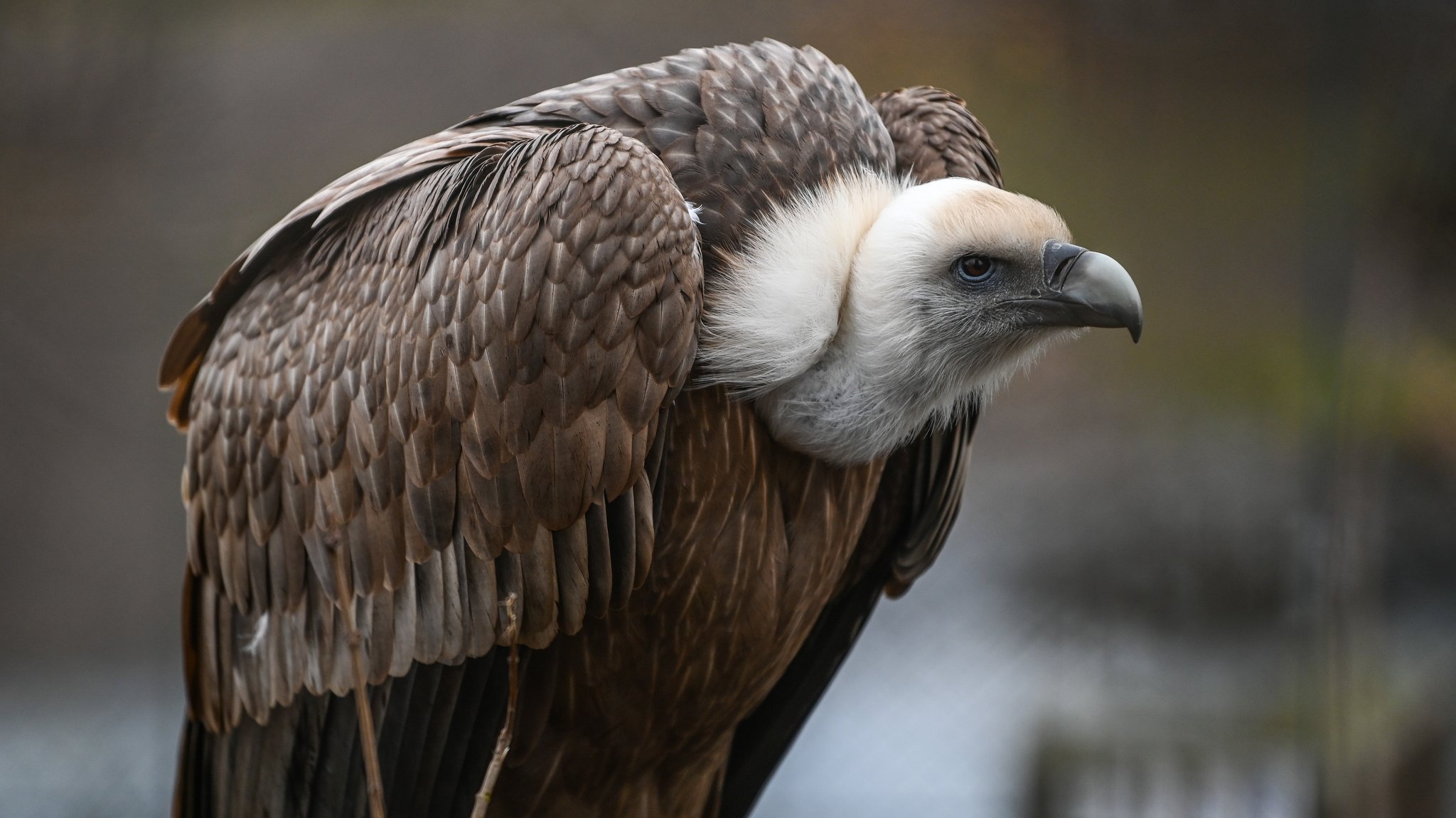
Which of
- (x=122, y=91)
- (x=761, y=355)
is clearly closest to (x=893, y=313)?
(x=761, y=355)

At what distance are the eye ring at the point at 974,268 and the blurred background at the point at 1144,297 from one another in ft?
6.84

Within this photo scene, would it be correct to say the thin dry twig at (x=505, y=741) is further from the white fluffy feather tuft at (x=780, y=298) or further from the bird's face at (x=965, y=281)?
the bird's face at (x=965, y=281)

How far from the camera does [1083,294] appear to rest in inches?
66.0

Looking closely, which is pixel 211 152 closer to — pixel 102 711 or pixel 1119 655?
pixel 102 711

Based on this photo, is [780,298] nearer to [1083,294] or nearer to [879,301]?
[879,301]

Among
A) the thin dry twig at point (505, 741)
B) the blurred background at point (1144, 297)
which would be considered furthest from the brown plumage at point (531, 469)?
the blurred background at point (1144, 297)

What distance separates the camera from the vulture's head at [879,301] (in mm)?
1650

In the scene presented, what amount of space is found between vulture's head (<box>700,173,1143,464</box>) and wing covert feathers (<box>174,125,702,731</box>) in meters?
0.15

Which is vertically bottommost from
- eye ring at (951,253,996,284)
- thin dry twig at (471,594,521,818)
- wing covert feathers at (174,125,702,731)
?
thin dry twig at (471,594,521,818)

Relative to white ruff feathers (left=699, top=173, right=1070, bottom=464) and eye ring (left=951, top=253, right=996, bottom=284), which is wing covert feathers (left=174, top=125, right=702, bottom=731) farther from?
eye ring (left=951, top=253, right=996, bottom=284)

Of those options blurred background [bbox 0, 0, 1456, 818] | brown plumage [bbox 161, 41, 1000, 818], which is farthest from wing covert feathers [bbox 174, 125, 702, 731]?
blurred background [bbox 0, 0, 1456, 818]

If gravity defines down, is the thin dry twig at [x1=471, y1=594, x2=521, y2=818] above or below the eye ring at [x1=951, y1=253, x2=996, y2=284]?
below

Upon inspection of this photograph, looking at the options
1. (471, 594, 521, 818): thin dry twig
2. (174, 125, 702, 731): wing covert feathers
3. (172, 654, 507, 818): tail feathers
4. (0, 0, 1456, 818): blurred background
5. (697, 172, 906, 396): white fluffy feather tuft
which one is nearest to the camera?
(471, 594, 521, 818): thin dry twig

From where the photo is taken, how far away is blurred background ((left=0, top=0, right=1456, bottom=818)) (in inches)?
142
